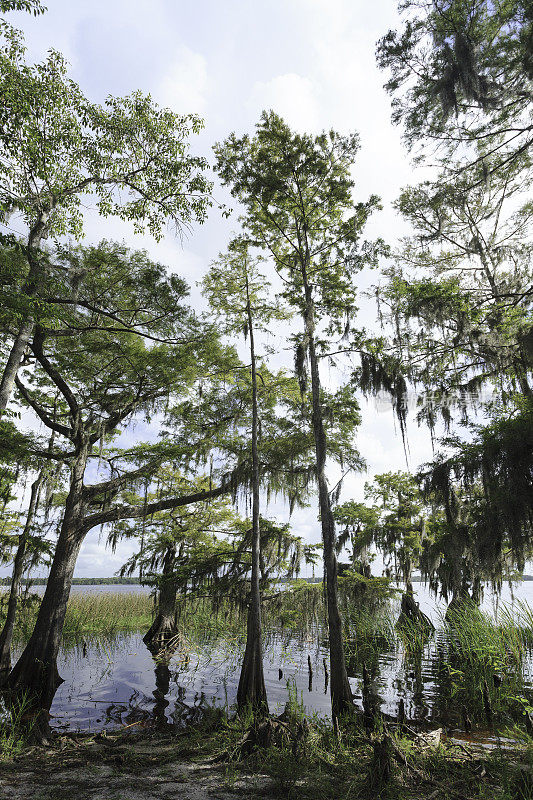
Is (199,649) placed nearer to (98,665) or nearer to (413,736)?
(98,665)

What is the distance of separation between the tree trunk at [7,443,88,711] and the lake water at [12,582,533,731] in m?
0.75

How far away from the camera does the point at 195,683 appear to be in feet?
43.9

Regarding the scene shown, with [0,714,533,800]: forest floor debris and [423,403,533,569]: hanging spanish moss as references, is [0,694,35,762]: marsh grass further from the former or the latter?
[423,403,533,569]: hanging spanish moss

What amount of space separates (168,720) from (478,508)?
956 cm

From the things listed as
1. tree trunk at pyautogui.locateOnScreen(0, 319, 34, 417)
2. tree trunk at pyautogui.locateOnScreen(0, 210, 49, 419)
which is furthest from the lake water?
tree trunk at pyautogui.locateOnScreen(0, 210, 49, 419)

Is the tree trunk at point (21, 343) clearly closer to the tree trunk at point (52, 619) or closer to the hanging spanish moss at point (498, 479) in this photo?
the tree trunk at point (52, 619)

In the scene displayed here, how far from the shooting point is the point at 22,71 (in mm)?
8117

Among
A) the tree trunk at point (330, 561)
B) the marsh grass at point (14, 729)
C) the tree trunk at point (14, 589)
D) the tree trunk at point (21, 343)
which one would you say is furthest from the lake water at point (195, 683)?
the tree trunk at point (21, 343)

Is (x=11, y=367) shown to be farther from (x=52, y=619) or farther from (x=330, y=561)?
(x=330, y=561)

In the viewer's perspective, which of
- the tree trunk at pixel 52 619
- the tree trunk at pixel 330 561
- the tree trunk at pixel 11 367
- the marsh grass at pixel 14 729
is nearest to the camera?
the marsh grass at pixel 14 729

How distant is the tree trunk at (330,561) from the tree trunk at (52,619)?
692 cm

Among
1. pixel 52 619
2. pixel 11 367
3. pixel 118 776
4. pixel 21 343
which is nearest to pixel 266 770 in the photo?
pixel 118 776

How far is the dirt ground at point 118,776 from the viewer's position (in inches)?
221

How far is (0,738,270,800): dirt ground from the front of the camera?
5.60 meters
